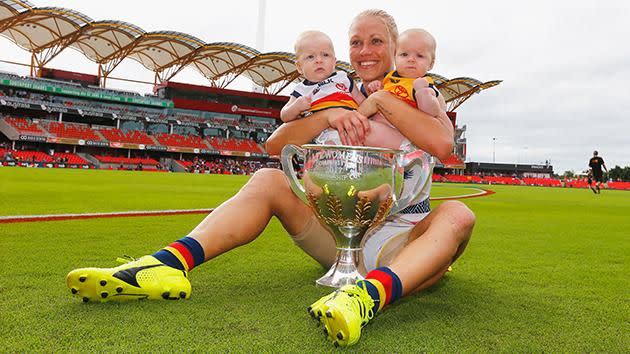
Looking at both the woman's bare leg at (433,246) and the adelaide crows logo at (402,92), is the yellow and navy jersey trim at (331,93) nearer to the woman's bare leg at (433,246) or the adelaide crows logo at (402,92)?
the adelaide crows logo at (402,92)

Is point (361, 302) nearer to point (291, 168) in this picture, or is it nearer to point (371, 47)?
point (291, 168)

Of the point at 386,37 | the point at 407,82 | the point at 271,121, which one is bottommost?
the point at 407,82

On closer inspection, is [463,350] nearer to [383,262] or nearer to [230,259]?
[383,262]

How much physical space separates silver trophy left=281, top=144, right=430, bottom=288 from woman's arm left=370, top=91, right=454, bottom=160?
0.08 meters

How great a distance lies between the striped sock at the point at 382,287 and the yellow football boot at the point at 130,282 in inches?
27.8

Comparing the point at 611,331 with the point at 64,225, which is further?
the point at 64,225

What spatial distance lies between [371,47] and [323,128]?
1.53 ft

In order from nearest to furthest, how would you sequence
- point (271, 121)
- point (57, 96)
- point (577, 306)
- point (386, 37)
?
1. point (577, 306)
2. point (386, 37)
3. point (57, 96)
4. point (271, 121)

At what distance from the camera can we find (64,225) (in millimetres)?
4180

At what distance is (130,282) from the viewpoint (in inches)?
66.2

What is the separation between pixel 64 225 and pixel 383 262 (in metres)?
3.31

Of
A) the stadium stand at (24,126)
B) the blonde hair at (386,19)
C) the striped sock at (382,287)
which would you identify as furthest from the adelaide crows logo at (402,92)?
the stadium stand at (24,126)

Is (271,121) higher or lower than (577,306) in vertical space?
higher

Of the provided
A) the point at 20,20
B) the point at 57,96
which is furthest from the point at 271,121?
the point at 20,20
